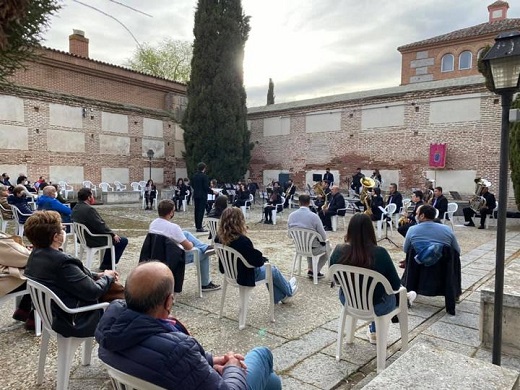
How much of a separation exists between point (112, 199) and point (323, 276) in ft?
41.3

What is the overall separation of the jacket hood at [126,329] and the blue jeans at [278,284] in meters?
2.18

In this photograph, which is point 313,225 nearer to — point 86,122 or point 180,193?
point 180,193

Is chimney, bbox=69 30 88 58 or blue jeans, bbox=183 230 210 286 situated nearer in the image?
blue jeans, bbox=183 230 210 286

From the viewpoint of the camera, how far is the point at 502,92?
9.25ft

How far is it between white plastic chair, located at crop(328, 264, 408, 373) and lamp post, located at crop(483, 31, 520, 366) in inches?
24.5

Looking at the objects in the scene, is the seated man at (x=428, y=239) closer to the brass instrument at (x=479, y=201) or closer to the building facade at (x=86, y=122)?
the brass instrument at (x=479, y=201)

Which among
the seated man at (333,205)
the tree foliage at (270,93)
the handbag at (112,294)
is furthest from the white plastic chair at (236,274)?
the tree foliage at (270,93)

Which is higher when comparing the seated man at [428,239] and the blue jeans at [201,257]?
the seated man at [428,239]

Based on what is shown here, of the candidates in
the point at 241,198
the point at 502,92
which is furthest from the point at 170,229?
the point at 241,198

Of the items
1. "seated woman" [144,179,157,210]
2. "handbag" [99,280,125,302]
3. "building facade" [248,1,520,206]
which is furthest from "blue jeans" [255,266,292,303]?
"building facade" [248,1,520,206]

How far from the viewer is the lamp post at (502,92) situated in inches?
105

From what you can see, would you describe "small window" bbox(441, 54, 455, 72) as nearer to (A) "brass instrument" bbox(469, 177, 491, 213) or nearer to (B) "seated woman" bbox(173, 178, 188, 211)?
(A) "brass instrument" bbox(469, 177, 491, 213)

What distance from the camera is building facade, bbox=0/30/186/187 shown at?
15055 mm

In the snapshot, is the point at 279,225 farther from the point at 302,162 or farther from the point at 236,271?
the point at 302,162
